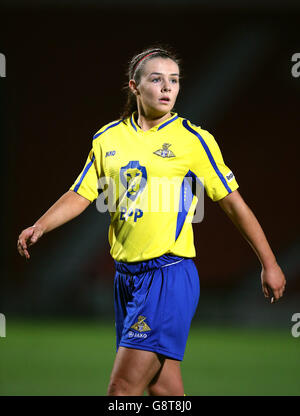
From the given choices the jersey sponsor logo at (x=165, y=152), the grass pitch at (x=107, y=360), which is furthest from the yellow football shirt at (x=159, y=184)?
the grass pitch at (x=107, y=360)

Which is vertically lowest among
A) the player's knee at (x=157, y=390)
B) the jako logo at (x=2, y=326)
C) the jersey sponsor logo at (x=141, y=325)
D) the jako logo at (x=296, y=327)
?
the jako logo at (x=2, y=326)

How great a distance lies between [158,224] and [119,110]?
7.01m

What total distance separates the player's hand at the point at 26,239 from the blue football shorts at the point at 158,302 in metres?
0.44

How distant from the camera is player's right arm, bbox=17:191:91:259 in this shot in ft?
9.34

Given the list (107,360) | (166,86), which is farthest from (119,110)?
(166,86)

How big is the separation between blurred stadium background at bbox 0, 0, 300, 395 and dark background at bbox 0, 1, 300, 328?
0.02 meters

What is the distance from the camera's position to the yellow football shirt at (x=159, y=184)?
3010mm

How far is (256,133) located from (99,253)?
9.41ft

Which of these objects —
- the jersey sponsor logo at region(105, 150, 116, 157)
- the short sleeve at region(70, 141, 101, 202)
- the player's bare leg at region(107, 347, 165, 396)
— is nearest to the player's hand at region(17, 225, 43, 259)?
the short sleeve at region(70, 141, 101, 202)

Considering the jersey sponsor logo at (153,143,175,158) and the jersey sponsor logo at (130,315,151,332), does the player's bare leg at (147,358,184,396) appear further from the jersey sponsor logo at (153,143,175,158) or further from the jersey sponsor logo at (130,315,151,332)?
the jersey sponsor logo at (153,143,175,158)

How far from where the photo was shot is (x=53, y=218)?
9.97 feet

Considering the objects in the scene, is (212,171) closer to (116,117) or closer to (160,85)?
(160,85)

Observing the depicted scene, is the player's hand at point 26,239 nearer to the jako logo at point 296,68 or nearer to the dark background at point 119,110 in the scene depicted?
the dark background at point 119,110

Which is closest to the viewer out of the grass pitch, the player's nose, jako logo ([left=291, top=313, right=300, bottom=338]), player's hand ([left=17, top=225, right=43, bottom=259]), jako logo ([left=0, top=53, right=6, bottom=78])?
player's hand ([left=17, top=225, right=43, bottom=259])
